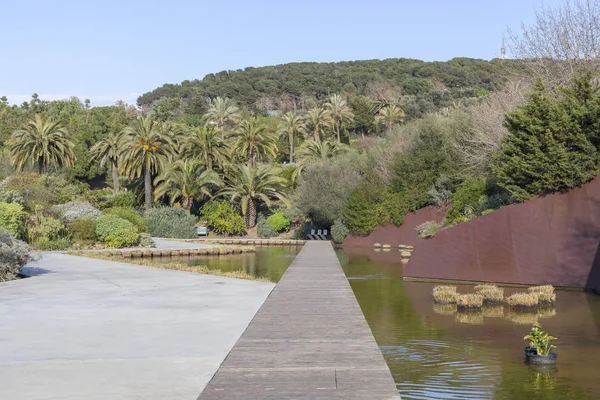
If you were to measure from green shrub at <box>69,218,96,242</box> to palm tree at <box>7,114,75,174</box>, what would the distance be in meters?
20.7

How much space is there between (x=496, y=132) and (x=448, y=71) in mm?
97692

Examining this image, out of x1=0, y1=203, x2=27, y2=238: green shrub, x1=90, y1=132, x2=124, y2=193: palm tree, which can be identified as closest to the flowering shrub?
x1=0, y1=203, x2=27, y2=238: green shrub

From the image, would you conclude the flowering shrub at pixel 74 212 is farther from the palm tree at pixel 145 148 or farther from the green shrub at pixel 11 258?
the green shrub at pixel 11 258

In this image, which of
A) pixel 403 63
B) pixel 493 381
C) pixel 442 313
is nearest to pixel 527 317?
pixel 442 313

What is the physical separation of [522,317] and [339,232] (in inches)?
1138

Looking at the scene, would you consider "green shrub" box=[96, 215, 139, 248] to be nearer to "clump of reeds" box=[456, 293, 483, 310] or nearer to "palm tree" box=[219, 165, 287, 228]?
"palm tree" box=[219, 165, 287, 228]

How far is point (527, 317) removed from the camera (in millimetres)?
15555

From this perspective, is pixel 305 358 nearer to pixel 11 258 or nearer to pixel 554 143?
pixel 11 258

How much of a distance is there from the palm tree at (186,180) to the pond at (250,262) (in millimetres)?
14301

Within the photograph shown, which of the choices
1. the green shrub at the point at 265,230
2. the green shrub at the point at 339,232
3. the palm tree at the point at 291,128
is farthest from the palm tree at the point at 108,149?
the green shrub at the point at 339,232

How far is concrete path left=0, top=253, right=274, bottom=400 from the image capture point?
291 inches

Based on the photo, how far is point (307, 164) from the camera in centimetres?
5206

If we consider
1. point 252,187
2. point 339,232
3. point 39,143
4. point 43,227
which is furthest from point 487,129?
point 39,143

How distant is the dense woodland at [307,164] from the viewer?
21469 mm
